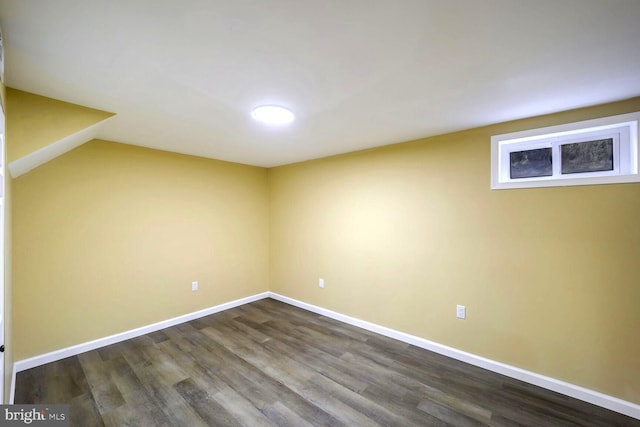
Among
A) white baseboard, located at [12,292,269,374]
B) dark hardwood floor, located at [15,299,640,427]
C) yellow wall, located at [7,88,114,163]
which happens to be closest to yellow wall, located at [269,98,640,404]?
dark hardwood floor, located at [15,299,640,427]

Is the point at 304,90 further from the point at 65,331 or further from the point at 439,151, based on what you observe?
the point at 65,331

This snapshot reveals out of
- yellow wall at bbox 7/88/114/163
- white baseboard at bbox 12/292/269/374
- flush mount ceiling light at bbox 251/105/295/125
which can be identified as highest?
flush mount ceiling light at bbox 251/105/295/125

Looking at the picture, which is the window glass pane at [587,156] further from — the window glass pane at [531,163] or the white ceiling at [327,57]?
the white ceiling at [327,57]

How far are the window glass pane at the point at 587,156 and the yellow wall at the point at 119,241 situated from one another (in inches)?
152

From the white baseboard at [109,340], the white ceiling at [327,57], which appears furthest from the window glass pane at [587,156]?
the white baseboard at [109,340]

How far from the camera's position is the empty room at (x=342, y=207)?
3.95 feet

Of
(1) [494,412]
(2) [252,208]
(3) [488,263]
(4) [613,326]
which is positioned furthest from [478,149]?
(2) [252,208]

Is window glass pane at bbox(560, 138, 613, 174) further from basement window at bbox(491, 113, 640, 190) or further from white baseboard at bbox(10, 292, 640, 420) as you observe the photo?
white baseboard at bbox(10, 292, 640, 420)

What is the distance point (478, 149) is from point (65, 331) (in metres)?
4.43

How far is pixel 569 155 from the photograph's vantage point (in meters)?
2.09

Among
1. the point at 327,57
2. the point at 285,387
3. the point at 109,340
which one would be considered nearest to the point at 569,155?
the point at 327,57

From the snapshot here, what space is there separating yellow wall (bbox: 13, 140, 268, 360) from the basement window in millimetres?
3456

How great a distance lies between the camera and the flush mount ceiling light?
76.7 inches

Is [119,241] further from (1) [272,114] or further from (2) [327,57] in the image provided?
(2) [327,57]
